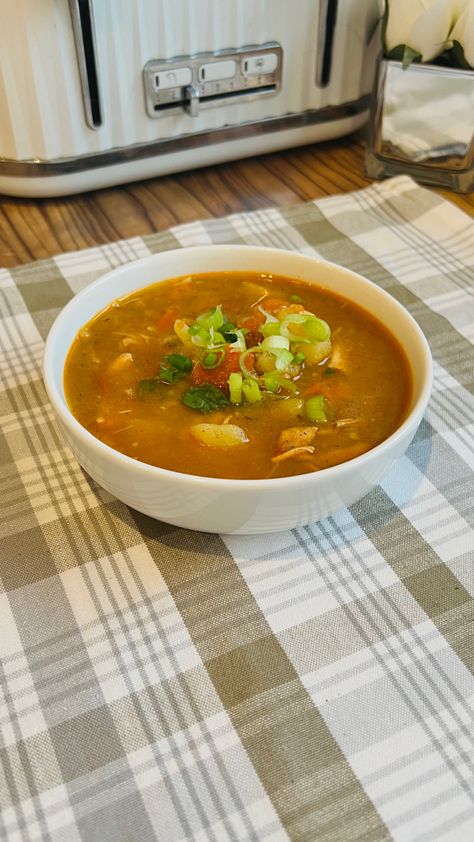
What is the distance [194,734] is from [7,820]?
20 centimetres

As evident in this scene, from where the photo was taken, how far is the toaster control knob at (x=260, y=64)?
1.72 metres

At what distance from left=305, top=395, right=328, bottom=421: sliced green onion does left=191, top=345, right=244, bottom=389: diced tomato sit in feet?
0.38

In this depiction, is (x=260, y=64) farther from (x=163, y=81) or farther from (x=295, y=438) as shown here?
(x=295, y=438)

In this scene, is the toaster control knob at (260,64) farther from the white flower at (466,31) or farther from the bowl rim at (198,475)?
the bowl rim at (198,475)

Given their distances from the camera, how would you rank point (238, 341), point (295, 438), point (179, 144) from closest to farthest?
point (295, 438) → point (238, 341) → point (179, 144)

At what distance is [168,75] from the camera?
1.65 m

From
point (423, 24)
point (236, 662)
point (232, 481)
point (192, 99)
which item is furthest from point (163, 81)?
point (236, 662)

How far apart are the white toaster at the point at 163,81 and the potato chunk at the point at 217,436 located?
928 millimetres

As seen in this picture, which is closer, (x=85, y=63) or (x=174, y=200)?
(x=85, y=63)

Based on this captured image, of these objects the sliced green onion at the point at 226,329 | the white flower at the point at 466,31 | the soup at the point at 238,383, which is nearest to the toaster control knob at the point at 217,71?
the white flower at the point at 466,31

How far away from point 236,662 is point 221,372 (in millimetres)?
395

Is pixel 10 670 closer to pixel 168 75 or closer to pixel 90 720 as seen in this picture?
pixel 90 720

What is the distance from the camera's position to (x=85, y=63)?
5.13ft

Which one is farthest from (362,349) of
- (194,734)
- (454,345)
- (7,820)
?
(7,820)
